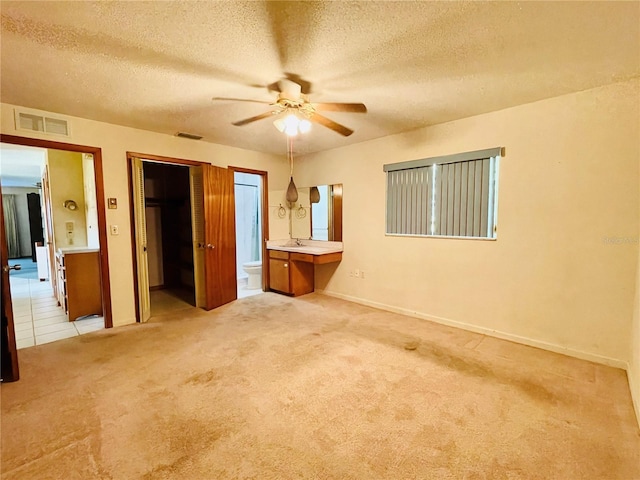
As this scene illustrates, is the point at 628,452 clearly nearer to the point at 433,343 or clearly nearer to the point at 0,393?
the point at 433,343

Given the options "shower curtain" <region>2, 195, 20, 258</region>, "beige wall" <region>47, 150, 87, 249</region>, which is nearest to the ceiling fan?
"beige wall" <region>47, 150, 87, 249</region>

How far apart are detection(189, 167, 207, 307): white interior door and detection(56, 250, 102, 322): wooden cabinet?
3.73ft

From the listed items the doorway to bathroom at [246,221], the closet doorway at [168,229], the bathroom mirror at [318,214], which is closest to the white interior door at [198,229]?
the closet doorway at [168,229]

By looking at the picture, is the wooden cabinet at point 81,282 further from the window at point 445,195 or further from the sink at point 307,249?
the window at point 445,195

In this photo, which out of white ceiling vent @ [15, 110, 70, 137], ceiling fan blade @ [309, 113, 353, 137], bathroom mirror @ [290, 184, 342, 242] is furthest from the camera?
bathroom mirror @ [290, 184, 342, 242]

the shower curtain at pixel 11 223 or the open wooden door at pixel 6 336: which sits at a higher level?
the shower curtain at pixel 11 223

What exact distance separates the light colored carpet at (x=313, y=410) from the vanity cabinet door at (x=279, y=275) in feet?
5.22

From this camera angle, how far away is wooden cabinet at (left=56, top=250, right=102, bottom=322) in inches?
136

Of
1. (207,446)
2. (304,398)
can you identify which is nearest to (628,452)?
(304,398)

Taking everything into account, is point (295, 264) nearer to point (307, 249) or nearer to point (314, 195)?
point (307, 249)

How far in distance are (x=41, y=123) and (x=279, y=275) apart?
325 cm

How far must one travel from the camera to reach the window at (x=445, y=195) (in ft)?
9.80

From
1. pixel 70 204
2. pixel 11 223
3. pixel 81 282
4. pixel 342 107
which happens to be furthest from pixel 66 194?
pixel 11 223

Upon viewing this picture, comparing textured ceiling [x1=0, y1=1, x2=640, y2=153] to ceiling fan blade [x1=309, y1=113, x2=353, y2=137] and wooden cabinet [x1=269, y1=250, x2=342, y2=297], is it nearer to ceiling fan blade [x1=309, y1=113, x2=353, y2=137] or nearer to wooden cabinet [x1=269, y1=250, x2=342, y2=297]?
ceiling fan blade [x1=309, y1=113, x2=353, y2=137]
